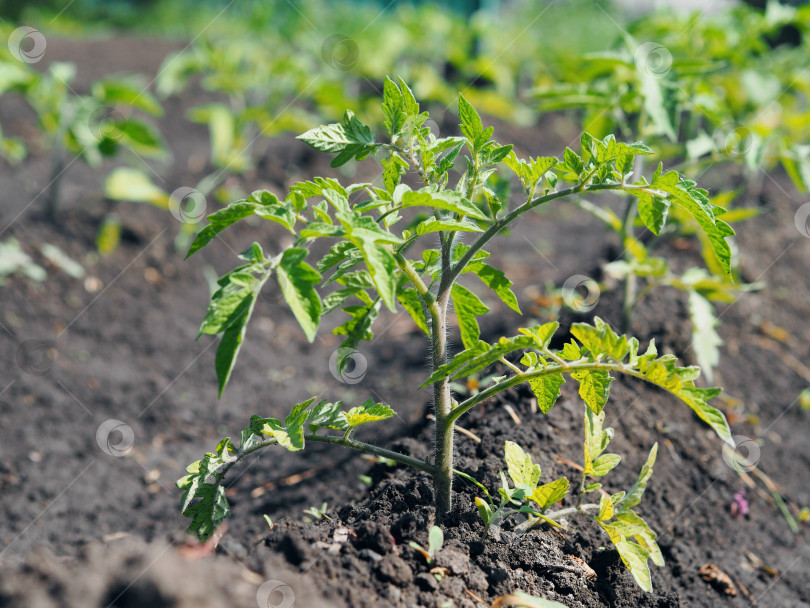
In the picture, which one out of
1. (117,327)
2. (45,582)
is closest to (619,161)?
(45,582)

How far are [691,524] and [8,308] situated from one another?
3083mm

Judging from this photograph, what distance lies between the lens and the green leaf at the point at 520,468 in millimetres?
1547

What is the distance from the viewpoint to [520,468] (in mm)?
1564

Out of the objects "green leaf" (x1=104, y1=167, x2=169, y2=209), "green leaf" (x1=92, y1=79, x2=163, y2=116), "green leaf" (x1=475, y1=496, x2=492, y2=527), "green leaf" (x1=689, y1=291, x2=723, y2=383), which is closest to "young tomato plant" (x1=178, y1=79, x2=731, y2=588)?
"green leaf" (x1=475, y1=496, x2=492, y2=527)

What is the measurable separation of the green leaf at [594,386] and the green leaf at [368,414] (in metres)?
0.40

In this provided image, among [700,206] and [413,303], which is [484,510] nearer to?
[413,303]

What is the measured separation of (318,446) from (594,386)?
152cm

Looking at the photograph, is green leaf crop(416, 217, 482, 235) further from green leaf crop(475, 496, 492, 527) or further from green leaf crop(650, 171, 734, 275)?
green leaf crop(475, 496, 492, 527)

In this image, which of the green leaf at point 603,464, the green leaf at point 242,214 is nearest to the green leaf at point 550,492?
the green leaf at point 603,464

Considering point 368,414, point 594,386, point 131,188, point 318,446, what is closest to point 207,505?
point 368,414

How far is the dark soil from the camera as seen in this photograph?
1403 millimetres

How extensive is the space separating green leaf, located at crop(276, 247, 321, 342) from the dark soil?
43 cm

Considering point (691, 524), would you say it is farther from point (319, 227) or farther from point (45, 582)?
point (45, 582)

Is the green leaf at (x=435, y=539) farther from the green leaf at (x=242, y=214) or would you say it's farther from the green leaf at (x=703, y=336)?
the green leaf at (x=703, y=336)
